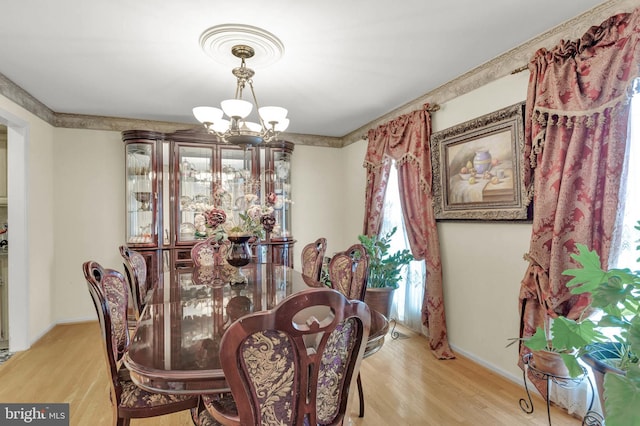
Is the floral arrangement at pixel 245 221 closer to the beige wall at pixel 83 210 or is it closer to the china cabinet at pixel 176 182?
the china cabinet at pixel 176 182

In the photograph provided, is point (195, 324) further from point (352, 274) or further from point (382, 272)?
point (382, 272)

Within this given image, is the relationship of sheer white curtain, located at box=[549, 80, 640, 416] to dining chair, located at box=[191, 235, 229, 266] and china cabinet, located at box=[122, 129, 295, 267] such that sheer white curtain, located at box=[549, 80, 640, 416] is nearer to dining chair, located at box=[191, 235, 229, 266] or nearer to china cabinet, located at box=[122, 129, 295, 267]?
china cabinet, located at box=[122, 129, 295, 267]

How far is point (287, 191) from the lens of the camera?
453cm

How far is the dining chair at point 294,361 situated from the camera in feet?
2.93

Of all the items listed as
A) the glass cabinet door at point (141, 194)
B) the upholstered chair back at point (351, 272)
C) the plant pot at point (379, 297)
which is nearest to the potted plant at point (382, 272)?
the plant pot at point (379, 297)

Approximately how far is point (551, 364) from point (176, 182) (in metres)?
3.90

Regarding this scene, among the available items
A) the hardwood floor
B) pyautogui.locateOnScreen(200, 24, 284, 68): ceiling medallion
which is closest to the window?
the hardwood floor

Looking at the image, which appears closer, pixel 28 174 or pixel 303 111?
pixel 28 174

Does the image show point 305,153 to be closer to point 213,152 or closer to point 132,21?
point 213,152

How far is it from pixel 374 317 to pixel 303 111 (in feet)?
9.11

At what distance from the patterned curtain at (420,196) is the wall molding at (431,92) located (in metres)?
0.24

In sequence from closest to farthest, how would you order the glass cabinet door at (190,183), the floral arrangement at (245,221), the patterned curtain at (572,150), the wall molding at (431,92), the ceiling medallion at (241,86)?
1. the patterned curtain at (572,150)
2. the wall molding at (431,92)
3. the ceiling medallion at (241,86)
4. the floral arrangement at (245,221)
5. the glass cabinet door at (190,183)

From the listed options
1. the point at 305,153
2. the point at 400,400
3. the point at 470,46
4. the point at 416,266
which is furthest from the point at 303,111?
the point at 400,400

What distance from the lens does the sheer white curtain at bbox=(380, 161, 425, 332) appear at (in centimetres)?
354
